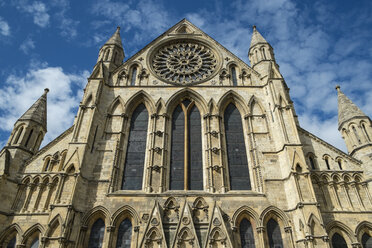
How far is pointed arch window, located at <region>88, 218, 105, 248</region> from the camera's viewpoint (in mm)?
11805

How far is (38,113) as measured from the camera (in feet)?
52.9

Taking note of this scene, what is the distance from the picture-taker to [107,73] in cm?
1773

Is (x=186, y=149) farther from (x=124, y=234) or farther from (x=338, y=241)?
(x=338, y=241)

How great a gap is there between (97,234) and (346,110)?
14.2 metres

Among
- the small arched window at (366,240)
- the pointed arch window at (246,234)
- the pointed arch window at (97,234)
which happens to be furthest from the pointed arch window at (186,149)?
the small arched window at (366,240)

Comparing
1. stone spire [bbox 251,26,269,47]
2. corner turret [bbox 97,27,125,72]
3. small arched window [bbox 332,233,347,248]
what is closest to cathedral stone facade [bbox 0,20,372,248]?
small arched window [bbox 332,233,347,248]

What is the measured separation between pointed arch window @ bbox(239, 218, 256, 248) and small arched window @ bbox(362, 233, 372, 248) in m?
4.56

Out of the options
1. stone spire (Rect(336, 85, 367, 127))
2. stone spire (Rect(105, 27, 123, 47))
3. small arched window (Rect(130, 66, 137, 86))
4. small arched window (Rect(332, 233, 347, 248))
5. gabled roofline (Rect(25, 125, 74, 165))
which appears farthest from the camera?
stone spire (Rect(105, 27, 123, 47))

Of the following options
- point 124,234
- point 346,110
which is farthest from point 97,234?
point 346,110

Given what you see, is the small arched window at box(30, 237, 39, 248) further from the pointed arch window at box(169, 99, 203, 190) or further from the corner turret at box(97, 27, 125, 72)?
the corner turret at box(97, 27, 125, 72)

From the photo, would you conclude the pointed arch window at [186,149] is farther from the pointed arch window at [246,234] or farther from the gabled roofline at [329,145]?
the gabled roofline at [329,145]

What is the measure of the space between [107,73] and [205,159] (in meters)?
8.33

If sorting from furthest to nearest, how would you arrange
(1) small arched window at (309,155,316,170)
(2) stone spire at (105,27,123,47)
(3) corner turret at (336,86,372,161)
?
(2) stone spire at (105,27,123,47)
(3) corner turret at (336,86,372,161)
(1) small arched window at (309,155,316,170)

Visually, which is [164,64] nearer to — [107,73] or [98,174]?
[107,73]
